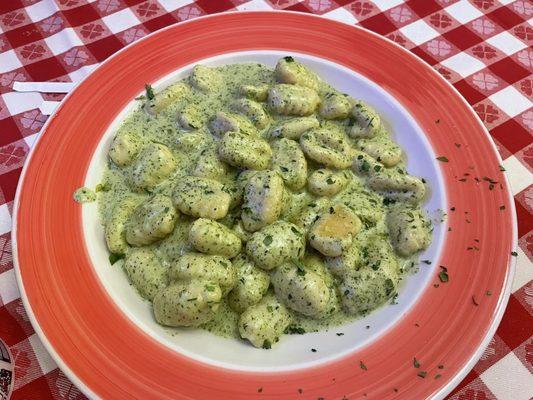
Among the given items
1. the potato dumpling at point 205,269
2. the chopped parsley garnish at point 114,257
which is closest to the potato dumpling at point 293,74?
the potato dumpling at point 205,269

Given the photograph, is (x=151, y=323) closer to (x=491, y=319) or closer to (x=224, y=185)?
(x=224, y=185)

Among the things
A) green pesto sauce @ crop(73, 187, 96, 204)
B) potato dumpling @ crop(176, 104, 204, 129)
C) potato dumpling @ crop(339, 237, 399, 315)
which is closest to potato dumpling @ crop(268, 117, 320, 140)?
potato dumpling @ crop(176, 104, 204, 129)

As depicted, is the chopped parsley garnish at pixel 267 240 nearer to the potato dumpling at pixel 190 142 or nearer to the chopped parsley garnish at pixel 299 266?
the chopped parsley garnish at pixel 299 266

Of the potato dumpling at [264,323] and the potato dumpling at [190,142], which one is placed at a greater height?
the potato dumpling at [190,142]

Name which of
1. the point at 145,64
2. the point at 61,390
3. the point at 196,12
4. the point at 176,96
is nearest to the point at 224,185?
the point at 176,96

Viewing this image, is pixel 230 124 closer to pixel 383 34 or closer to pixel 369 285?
pixel 369 285
